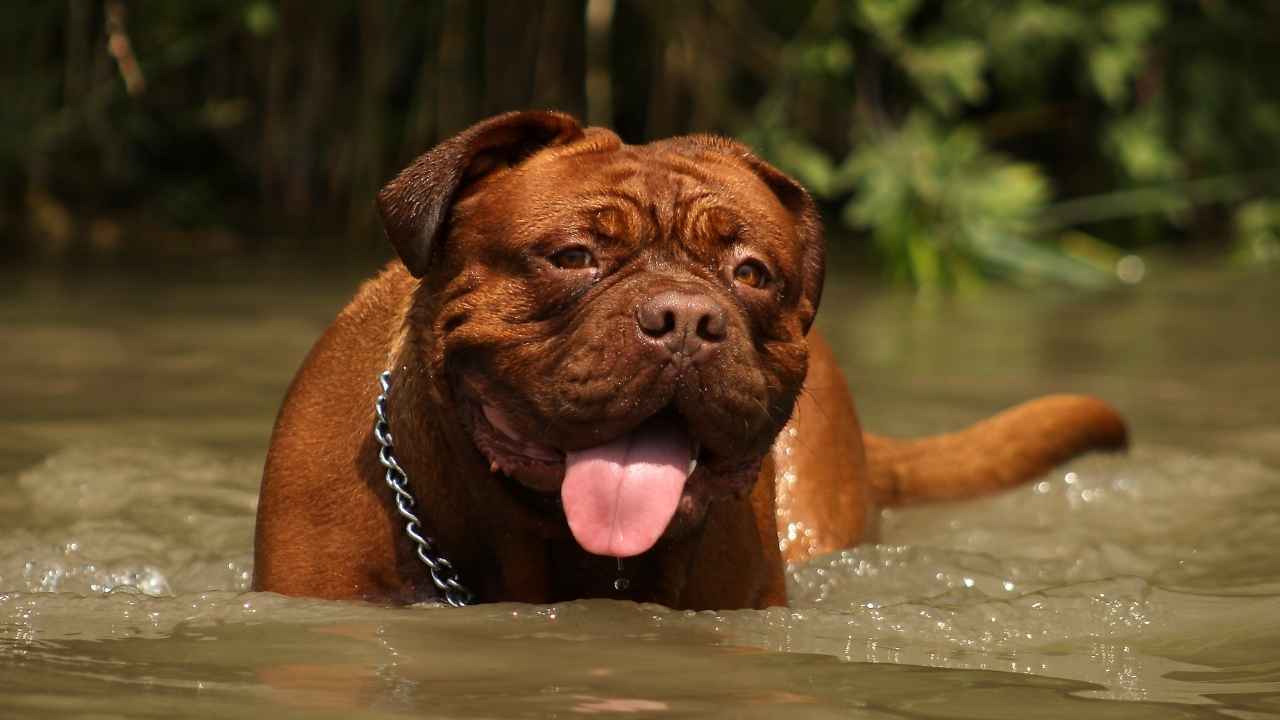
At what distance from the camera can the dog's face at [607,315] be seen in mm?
3279

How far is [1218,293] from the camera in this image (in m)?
10.3

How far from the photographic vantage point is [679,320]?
10.6ft

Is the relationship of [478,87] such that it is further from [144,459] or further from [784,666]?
[784,666]

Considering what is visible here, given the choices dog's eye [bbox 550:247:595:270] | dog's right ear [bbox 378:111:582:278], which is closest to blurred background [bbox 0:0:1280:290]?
dog's right ear [bbox 378:111:582:278]

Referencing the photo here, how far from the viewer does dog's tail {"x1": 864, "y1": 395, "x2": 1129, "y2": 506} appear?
554cm

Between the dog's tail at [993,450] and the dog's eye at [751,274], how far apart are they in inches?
78.9

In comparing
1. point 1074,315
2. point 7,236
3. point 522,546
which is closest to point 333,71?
point 7,236

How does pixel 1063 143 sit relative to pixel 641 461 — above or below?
above

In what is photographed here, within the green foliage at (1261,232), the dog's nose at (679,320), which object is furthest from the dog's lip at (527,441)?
the green foliage at (1261,232)

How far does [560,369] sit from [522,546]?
434mm

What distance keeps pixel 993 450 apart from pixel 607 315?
2.63 metres

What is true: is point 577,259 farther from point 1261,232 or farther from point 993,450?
point 1261,232

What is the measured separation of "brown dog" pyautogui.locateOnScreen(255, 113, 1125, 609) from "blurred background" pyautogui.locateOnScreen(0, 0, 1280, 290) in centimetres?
680

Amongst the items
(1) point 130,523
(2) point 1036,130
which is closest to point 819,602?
(1) point 130,523
